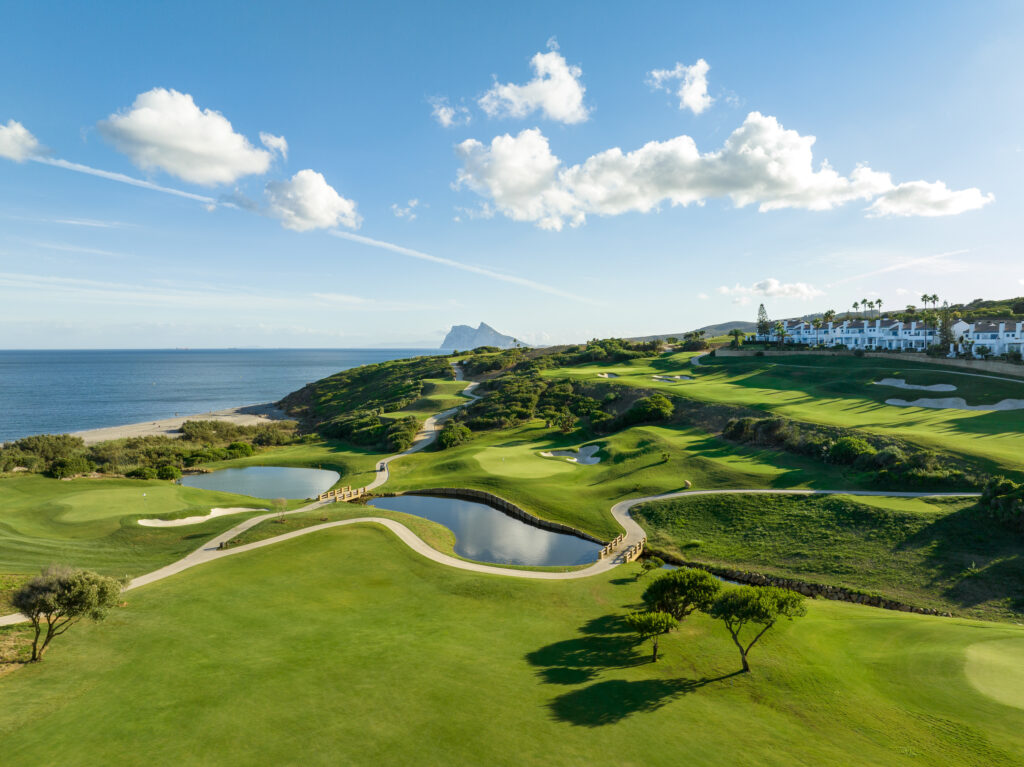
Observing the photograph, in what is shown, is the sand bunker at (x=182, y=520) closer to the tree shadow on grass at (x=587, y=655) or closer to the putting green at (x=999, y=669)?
the tree shadow on grass at (x=587, y=655)

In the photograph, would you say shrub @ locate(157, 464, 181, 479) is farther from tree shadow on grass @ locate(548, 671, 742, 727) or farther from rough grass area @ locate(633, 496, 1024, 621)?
tree shadow on grass @ locate(548, 671, 742, 727)

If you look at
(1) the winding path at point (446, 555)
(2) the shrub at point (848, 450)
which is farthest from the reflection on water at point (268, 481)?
(2) the shrub at point (848, 450)

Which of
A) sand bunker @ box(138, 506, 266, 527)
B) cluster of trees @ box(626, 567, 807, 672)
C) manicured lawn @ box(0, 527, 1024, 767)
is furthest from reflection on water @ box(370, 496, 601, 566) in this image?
sand bunker @ box(138, 506, 266, 527)

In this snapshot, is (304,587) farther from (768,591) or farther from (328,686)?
(768,591)

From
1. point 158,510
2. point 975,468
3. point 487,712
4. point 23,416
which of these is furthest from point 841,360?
point 23,416

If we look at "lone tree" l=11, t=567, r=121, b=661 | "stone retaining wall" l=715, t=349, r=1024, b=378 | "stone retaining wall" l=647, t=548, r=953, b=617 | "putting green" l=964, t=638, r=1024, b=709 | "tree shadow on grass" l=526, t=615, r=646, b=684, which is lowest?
"stone retaining wall" l=647, t=548, r=953, b=617

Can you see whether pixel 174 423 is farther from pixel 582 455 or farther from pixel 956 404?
pixel 956 404
